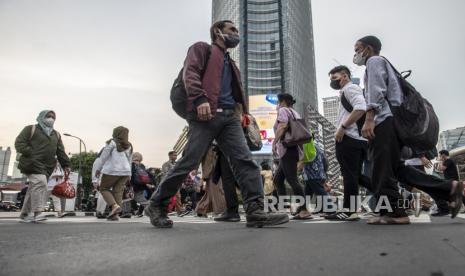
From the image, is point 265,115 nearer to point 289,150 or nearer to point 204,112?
point 289,150

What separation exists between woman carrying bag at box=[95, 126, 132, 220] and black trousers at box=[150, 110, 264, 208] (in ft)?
12.4

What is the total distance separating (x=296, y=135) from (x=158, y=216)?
249cm

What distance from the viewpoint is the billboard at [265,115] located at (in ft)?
193

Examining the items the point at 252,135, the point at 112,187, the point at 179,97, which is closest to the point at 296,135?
the point at 252,135

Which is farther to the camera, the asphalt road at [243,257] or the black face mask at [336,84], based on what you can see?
the black face mask at [336,84]

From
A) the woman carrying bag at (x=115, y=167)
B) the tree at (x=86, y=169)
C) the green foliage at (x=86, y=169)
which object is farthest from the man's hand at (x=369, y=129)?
the green foliage at (x=86, y=169)

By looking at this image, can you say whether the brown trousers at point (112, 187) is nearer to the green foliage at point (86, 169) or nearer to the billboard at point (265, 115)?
the green foliage at point (86, 169)

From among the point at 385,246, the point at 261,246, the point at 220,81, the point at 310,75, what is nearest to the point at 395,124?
the point at 220,81

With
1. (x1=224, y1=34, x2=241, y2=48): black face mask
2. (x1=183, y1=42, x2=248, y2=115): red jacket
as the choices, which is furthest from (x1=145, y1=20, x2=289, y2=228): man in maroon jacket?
(x1=224, y1=34, x2=241, y2=48): black face mask

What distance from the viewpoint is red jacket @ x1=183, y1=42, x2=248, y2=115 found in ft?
10.4

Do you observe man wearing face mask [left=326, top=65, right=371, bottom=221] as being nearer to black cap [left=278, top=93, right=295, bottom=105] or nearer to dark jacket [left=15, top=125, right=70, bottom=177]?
black cap [left=278, top=93, right=295, bottom=105]

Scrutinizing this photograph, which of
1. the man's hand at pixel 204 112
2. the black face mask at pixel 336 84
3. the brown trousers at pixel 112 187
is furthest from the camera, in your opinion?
the brown trousers at pixel 112 187

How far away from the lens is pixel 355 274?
1.26m

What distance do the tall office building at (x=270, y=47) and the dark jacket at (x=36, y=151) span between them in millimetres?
97772
